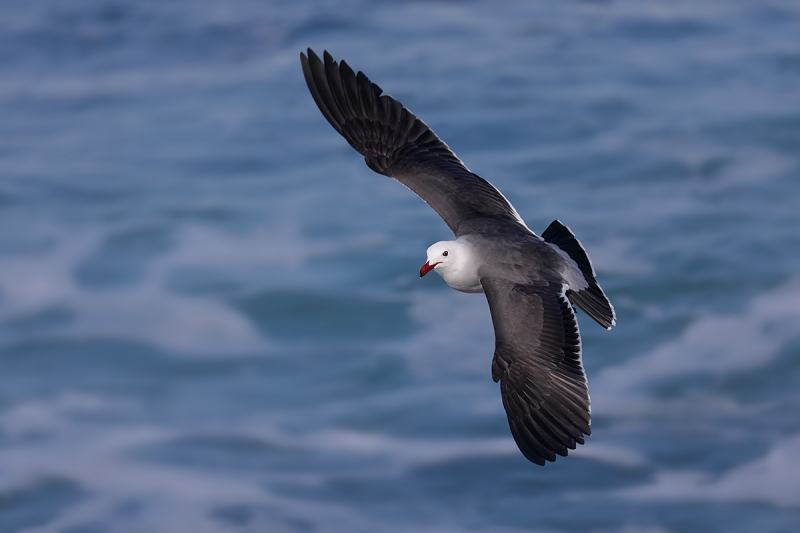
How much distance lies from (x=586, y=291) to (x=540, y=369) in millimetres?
1459

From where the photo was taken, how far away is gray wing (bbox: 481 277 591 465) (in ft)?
36.8

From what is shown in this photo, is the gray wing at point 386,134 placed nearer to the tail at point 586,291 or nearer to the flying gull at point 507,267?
the flying gull at point 507,267

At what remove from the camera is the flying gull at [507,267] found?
11359 mm

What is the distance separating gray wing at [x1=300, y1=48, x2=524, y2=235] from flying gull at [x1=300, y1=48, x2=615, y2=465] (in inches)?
0.5

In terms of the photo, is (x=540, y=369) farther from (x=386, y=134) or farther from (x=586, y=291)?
(x=386, y=134)

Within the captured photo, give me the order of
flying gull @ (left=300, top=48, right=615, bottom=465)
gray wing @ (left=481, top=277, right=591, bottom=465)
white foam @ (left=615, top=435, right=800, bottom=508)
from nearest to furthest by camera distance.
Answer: gray wing @ (left=481, top=277, right=591, bottom=465), flying gull @ (left=300, top=48, right=615, bottom=465), white foam @ (left=615, top=435, right=800, bottom=508)

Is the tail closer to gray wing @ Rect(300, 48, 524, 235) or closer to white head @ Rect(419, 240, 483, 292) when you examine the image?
gray wing @ Rect(300, 48, 524, 235)

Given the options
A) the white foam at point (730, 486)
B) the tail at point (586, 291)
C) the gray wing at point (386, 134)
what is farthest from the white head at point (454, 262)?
the white foam at point (730, 486)

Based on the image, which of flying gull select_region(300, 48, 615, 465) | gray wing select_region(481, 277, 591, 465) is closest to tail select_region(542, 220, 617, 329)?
flying gull select_region(300, 48, 615, 465)

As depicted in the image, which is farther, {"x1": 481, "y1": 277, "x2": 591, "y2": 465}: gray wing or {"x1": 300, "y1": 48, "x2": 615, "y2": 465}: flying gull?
{"x1": 300, "y1": 48, "x2": 615, "y2": 465}: flying gull

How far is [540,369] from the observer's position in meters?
11.5

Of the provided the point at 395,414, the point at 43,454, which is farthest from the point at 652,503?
the point at 43,454

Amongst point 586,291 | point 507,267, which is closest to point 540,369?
point 507,267

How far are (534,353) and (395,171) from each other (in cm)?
349
